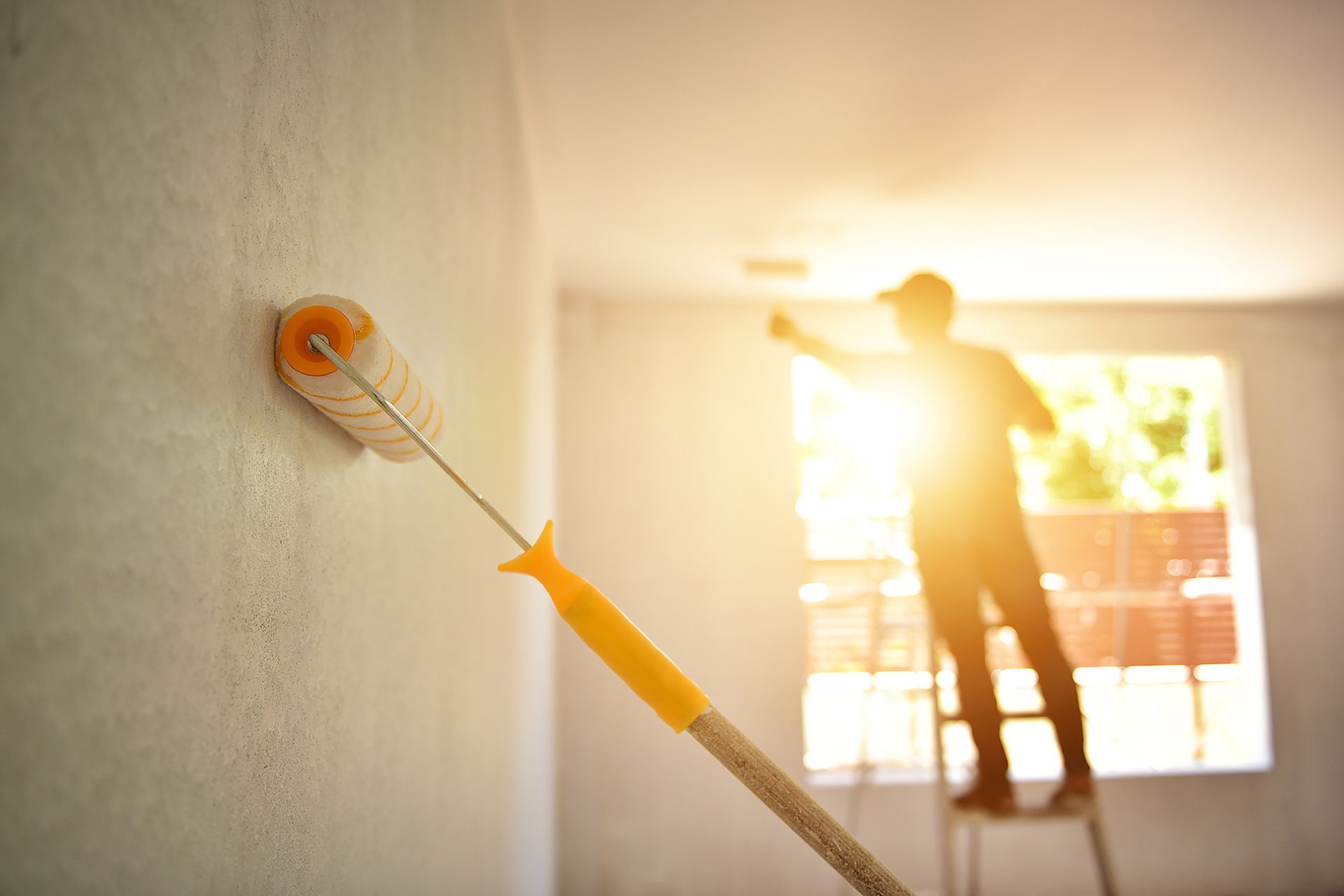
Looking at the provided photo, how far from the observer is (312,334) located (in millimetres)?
433

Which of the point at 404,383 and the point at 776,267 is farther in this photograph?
the point at 776,267

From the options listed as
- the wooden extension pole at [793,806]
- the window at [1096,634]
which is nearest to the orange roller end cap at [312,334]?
the wooden extension pole at [793,806]

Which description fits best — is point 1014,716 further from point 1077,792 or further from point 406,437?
point 406,437

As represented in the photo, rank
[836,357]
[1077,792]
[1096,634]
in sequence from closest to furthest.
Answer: [1077,792] < [836,357] < [1096,634]

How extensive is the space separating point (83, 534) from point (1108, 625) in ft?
17.2

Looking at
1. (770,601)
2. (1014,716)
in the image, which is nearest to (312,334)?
(1014,716)

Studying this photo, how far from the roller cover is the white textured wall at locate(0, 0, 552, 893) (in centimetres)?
2

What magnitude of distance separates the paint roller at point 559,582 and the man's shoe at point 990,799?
2.16 meters

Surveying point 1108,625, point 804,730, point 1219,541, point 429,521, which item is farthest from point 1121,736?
point 429,521

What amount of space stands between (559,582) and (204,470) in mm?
199

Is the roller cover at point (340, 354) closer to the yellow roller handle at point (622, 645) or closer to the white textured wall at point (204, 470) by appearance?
the white textured wall at point (204, 470)

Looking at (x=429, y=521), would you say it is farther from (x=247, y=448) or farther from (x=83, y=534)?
(x=83, y=534)

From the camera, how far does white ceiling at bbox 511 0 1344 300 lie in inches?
69.3

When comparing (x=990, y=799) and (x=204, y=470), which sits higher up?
(x=204, y=470)
